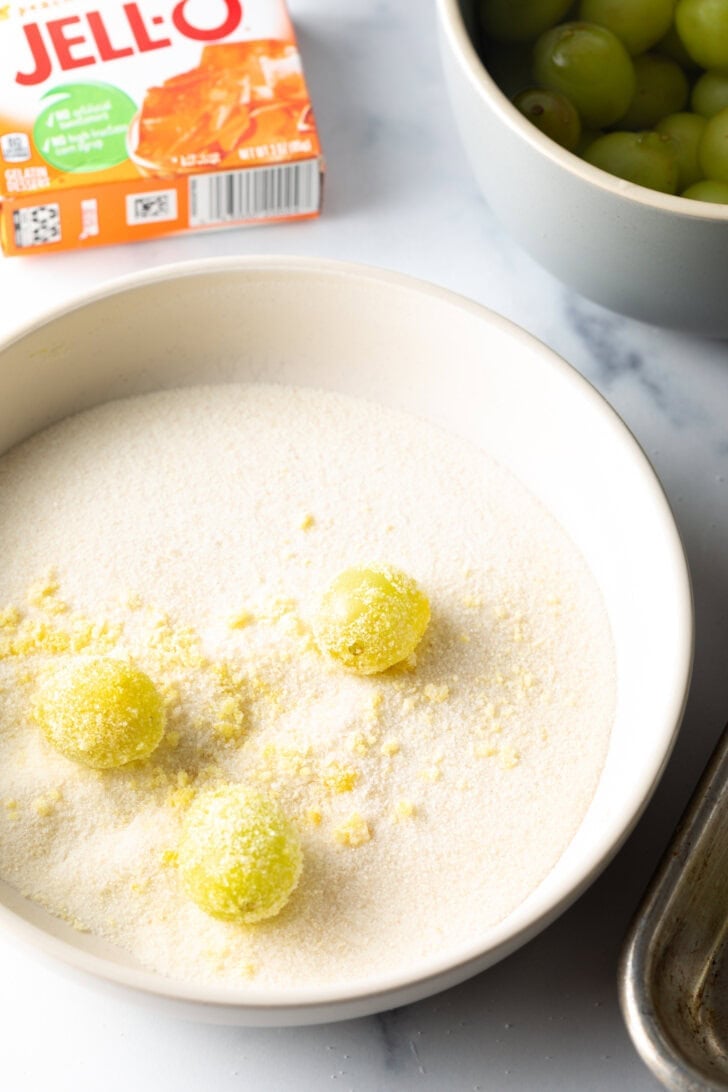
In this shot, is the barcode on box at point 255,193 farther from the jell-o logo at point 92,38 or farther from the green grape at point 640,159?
the green grape at point 640,159

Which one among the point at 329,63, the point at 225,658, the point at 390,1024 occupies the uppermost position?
the point at 329,63

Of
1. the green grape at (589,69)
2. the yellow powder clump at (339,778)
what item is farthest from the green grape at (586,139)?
the yellow powder clump at (339,778)

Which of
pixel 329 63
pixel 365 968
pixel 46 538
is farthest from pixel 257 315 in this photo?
pixel 365 968

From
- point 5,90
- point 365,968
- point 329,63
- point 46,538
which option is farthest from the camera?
point 329,63

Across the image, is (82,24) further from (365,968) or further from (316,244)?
(365,968)

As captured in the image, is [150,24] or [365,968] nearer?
[365,968]

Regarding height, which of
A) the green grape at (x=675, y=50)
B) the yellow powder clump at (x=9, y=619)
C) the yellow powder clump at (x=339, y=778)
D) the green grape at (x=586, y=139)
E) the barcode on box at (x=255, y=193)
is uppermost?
the green grape at (x=675, y=50)
